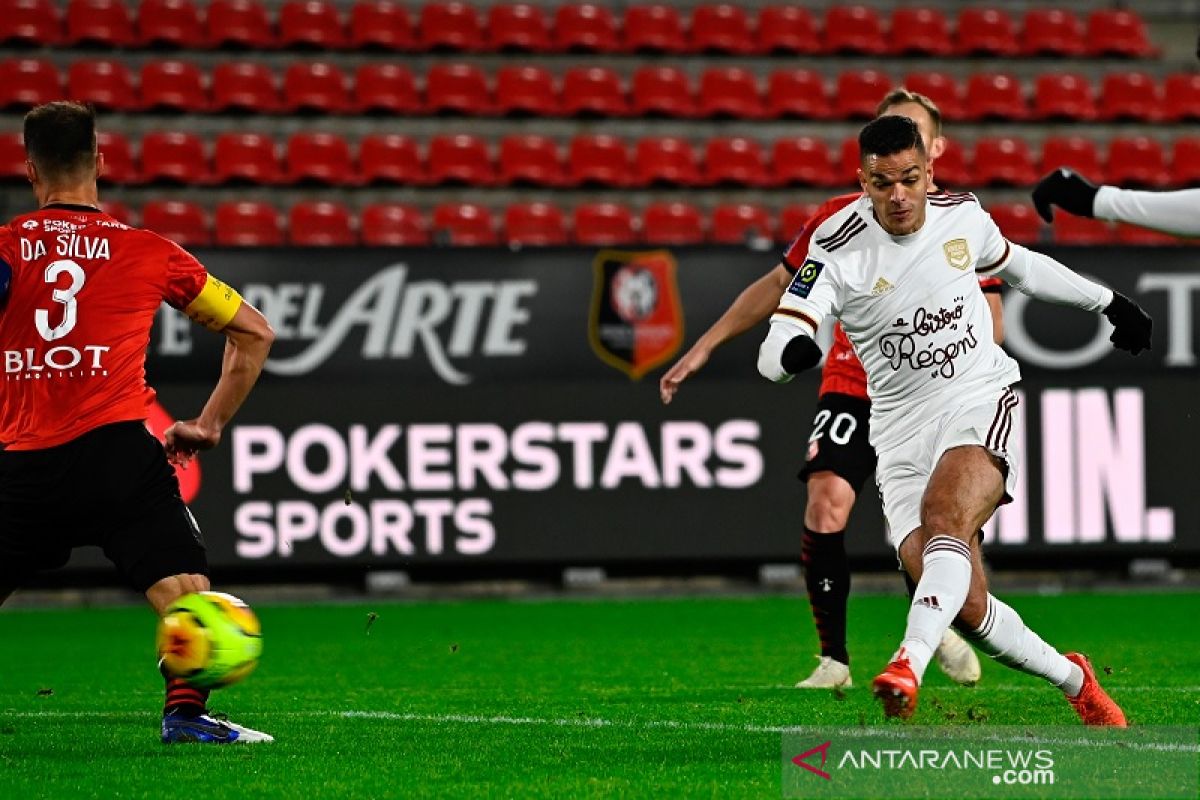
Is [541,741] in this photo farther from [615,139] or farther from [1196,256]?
[615,139]

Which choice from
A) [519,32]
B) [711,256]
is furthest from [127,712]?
[519,32]

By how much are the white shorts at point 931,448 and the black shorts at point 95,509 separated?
220cm

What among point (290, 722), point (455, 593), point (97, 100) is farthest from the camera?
point (97, 100)

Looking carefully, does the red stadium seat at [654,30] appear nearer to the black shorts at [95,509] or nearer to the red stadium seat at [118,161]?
the red stadium seat at [118,161]

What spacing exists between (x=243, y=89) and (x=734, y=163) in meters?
4.67

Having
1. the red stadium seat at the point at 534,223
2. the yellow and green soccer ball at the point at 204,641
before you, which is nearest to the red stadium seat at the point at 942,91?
the red stadium seat at the point at 534,223

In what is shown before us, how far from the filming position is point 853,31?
1958cm

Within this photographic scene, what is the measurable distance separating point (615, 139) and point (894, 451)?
11987mm

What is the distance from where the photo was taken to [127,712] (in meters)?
7.17

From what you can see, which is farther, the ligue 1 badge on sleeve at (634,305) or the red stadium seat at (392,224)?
the red stadium seat at (392,224)

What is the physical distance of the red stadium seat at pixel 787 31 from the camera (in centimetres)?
1939

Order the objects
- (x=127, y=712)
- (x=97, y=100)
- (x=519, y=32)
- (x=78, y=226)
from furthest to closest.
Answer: (x=519, y=32) < (x=97, y=100) < (x=127, y=712) < (x=78, y=226)

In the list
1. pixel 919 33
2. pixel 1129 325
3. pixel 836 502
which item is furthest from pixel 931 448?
pixel 919 33

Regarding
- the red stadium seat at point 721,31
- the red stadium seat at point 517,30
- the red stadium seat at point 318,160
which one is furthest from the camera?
the red stadium seat at point 721,31
